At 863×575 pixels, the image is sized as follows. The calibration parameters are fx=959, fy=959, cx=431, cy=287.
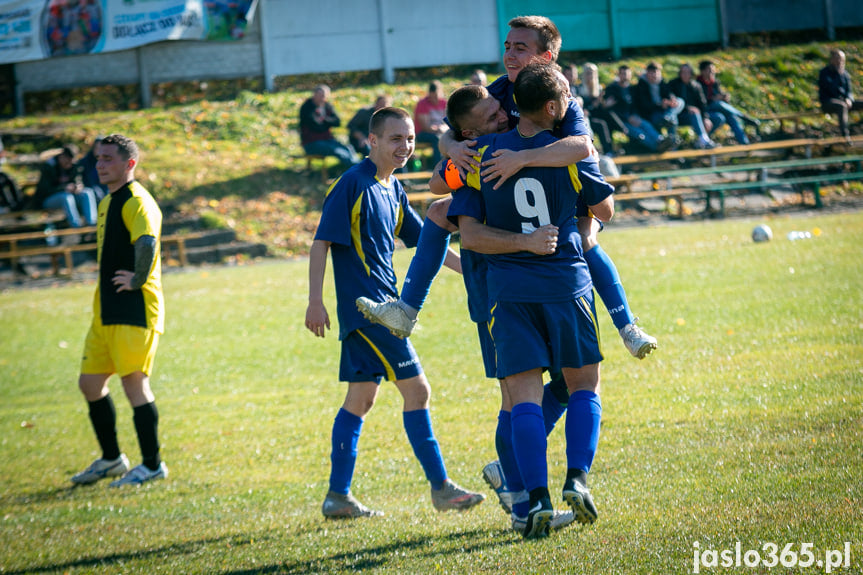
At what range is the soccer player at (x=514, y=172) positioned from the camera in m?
4.23

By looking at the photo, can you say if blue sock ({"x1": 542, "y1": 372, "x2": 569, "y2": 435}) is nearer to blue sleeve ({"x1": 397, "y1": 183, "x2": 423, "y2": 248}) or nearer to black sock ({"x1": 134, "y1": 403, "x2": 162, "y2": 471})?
blue sleeve ({"x1": 397, "y1": 183, "x2": 423, "y2": 248})

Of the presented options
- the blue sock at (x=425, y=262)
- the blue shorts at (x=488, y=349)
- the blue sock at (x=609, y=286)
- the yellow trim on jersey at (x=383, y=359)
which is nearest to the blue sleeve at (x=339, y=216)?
the yellow trim on jersey at (x=383, y=359)

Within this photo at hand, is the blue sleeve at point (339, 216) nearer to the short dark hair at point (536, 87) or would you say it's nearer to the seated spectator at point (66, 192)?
the short dark hair at point (536, 87)

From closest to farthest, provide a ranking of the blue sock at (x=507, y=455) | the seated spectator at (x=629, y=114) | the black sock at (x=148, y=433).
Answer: the blue sock at (x=507, y=455), the black sock at (x=148, y=433), the seated spectator at (x=629, y=114)

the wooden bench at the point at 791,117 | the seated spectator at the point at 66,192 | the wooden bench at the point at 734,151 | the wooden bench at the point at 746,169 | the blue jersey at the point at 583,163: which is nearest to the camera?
the blue jersey at the point at 583,163

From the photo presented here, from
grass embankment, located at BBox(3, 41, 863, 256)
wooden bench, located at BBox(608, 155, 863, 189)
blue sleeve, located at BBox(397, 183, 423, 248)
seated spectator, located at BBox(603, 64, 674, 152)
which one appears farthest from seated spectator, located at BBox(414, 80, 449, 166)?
blue sleeve, located at BBox(397, 183, 423, 248)

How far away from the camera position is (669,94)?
2223cm

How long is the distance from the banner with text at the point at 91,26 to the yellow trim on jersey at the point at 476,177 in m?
21.5

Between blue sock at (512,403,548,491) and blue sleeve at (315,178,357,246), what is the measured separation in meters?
1.58

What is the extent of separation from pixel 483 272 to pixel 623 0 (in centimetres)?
2455

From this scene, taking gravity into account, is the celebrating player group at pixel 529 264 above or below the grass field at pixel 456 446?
above

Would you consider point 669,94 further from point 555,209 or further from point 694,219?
point 555,209

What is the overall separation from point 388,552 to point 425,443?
1.00 metres

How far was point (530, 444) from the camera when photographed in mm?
4223
